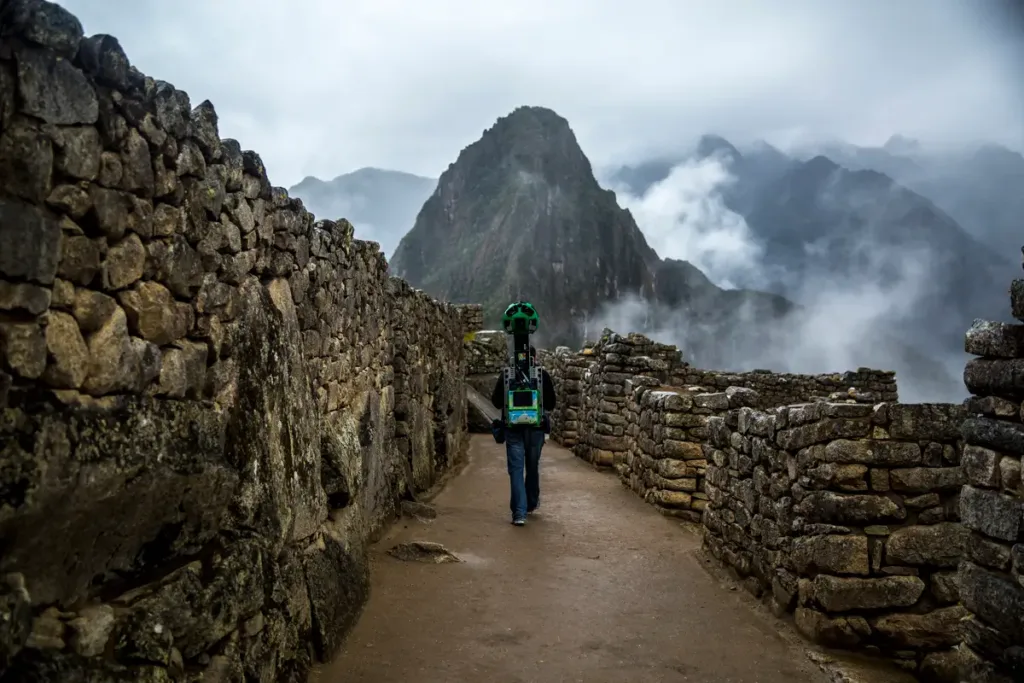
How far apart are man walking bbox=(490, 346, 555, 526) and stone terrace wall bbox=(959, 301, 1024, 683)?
5564 millimetres

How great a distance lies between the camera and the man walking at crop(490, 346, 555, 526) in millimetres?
8828

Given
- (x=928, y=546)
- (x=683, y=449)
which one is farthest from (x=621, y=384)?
(x=928, y=546)

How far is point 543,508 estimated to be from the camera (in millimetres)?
10070

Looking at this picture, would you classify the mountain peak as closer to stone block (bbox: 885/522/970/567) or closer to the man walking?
the man walking

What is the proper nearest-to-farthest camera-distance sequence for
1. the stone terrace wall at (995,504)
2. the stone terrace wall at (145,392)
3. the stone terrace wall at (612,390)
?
1. the stone terrace wall at (145,392)
2. the stone terrace wall at (995,504)
3. the stone terrace wall at (612,390)

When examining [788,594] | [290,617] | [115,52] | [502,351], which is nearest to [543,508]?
[788,594]

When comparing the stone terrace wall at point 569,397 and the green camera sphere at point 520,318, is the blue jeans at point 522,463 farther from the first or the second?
the stone terrace wall at point 569,397

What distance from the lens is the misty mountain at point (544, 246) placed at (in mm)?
75125

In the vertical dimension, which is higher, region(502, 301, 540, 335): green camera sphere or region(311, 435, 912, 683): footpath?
region(502, 301, 540, 335): green camera sphere

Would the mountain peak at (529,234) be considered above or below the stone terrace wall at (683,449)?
above

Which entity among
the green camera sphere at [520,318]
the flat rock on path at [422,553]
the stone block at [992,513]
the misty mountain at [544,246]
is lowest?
the flat rock on path at [422,553]

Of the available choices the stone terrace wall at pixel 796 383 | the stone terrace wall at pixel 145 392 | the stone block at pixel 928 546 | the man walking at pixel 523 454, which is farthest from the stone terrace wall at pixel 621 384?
the stone terrace wall at pixel 145 392

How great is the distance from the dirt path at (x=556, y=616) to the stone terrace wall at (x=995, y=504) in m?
1.47

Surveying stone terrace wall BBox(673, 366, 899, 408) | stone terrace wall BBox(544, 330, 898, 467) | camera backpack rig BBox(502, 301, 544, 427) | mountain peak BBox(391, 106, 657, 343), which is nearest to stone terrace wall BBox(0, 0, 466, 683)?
camera backpack rig BBox(502, 301, 544, 427)
